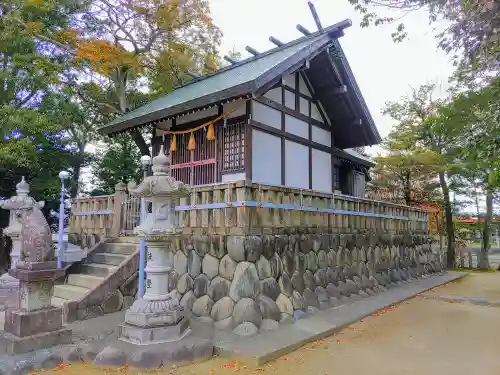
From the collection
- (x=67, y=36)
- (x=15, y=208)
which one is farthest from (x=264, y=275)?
(x=67, y=36)

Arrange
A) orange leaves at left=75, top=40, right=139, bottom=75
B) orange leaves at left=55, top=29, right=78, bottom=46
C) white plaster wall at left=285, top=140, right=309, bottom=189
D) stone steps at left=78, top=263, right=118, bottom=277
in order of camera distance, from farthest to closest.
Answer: orange leaves at left=55, top=29, right=78, bottom=46
orange leaves at left=75, top=40, right=139, bottom=75
white plaster wall at left=285, top=140, right=309, bottom=189
stone steps at left=78, top=263, right=118, bottom=277

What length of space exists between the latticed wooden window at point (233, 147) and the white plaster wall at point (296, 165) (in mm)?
1730

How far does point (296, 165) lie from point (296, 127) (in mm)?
1319

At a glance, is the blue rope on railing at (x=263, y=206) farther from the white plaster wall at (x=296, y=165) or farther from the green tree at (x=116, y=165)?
the green tree at (x=116, y=165)

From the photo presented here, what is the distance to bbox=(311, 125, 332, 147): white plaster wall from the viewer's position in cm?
1305

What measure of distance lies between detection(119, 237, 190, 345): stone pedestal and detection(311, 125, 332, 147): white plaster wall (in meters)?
8.14

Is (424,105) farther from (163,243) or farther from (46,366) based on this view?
(46,366)

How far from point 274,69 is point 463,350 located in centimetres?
736

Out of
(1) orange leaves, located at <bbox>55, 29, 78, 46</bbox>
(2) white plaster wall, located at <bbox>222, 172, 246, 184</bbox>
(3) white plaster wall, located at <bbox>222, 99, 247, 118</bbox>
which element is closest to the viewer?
(2) white plaster wall, located at <bbox>222, 172, 246, 184</bbox>

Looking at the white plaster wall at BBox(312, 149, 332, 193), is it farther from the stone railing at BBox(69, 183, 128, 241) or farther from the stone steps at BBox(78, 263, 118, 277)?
the stone steps at BBox(78, 263, 118, 277)

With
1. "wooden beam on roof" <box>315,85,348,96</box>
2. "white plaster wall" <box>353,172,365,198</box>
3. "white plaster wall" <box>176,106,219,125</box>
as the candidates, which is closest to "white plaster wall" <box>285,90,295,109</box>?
"wooden beam on roof" <box>315,85,348,96</box>

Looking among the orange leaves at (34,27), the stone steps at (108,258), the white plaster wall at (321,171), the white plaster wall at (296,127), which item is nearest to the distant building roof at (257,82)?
the white plaster wall at (296,127)

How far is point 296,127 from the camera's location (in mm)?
12180

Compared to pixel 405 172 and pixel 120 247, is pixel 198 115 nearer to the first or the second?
pixel 120 247
